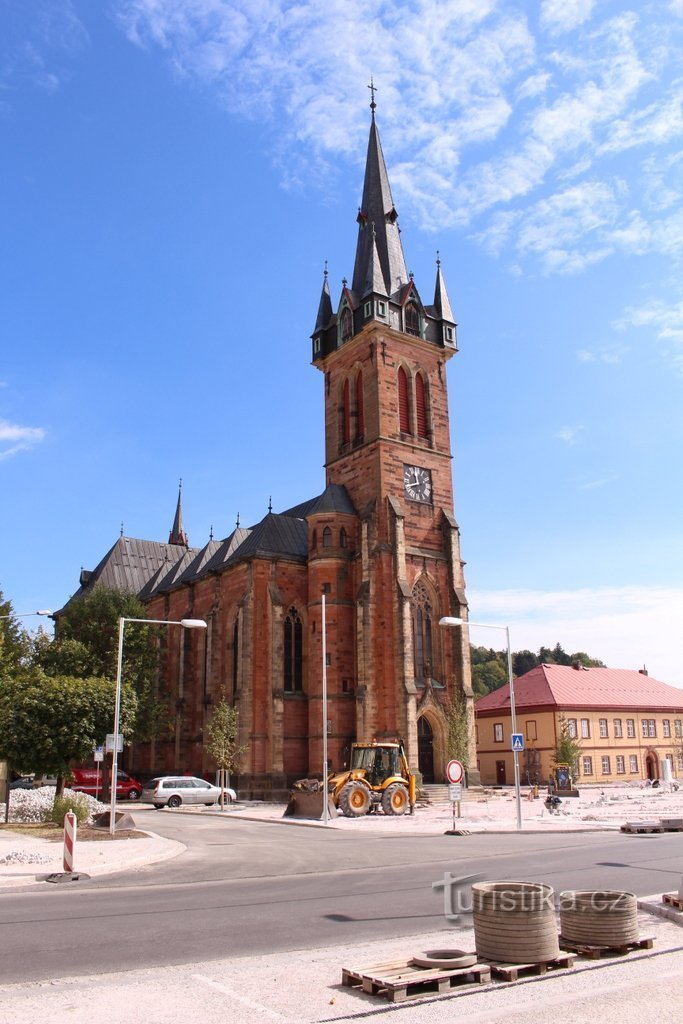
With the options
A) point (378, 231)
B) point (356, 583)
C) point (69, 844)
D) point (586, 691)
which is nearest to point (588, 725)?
point (586, 691)

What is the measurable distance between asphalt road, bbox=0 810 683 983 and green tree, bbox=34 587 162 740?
27385mm

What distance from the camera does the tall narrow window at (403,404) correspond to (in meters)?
49.6

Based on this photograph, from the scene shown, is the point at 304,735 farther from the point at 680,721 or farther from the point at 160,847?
the point at 680,721

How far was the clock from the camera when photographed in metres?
47.6

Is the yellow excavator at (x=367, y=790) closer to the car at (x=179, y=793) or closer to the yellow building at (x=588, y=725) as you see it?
the car at (x=179, y=793)

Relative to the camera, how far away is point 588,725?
56656 millimetres

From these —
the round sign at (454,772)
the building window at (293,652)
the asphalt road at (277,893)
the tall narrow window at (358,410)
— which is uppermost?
the tall narrow window at (358,410)

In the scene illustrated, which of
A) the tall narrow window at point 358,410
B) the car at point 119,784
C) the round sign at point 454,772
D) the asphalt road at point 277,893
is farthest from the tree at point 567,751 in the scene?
the asphalt road at point 277,893

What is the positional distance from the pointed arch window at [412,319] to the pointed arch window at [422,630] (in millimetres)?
15800

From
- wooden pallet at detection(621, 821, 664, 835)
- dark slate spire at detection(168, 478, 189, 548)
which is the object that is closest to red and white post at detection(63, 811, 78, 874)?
wooden pallet at detection(621, 821, 664, 835)

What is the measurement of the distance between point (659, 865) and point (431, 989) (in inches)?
401

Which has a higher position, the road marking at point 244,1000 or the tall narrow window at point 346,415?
the tall narrow window at point 346,415

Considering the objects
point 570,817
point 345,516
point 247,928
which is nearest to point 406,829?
point 570,817

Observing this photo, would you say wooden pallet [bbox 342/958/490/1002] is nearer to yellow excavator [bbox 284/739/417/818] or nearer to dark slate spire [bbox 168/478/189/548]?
yellow excavator [bbox 284/739/417/818]
